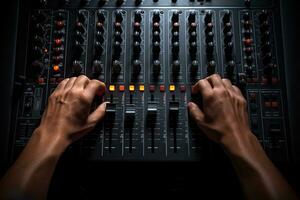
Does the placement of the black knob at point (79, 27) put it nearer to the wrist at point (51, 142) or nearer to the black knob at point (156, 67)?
the black knob at point (156, 67)

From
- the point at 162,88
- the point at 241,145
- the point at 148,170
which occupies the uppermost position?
the point at 162,88

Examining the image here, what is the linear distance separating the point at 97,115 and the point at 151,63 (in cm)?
35

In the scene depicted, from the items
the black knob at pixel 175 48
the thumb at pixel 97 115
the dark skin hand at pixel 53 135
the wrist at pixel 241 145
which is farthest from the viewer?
the black knob at pixel 175 48

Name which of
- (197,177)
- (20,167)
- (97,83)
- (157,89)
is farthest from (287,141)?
(20,167)

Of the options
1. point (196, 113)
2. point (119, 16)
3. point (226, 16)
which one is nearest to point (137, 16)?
point (119, 16)

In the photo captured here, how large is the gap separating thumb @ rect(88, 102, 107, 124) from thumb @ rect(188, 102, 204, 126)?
1.24ft

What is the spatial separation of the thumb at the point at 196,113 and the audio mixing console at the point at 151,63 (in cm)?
3

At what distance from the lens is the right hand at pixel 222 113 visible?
1.14 meters

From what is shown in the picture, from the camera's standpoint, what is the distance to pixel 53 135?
44.2 inches

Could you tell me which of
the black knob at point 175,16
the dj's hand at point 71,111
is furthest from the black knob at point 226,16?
the dj's hand at point 71,111

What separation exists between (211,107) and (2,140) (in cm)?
→ 91

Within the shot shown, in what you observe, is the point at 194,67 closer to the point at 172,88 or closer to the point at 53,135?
the point at 172,88

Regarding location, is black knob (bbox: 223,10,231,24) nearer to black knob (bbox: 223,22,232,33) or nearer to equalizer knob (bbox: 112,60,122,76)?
black knob (bbox: 223,22,232,33)

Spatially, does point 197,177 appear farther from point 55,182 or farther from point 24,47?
point 24,47
